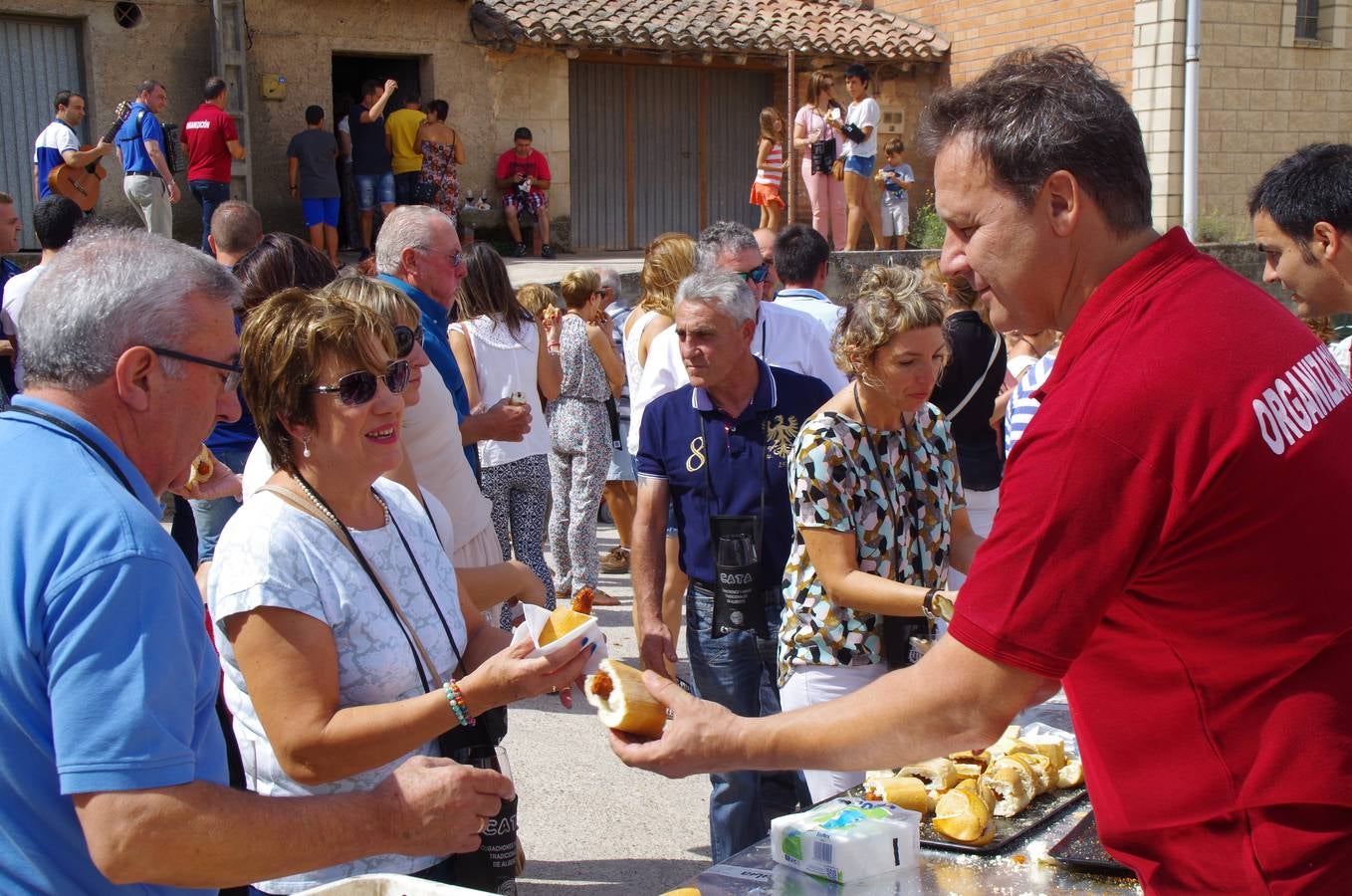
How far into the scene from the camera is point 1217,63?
19.0m

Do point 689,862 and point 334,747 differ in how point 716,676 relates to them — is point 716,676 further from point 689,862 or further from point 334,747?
point 334,747

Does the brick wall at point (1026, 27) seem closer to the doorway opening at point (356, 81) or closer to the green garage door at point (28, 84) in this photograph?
the doorway opening at point (356, 81)

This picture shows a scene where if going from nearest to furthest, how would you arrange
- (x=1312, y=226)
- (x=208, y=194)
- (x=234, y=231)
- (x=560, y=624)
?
1. (x=560, y=624)
2. (x=1312, y=226)
3. (x=234, y=231)
4. (x=208, y=194)

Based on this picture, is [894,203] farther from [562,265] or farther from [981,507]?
[981,507]

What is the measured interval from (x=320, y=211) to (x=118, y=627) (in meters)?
14.0

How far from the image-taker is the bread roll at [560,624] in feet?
8.36

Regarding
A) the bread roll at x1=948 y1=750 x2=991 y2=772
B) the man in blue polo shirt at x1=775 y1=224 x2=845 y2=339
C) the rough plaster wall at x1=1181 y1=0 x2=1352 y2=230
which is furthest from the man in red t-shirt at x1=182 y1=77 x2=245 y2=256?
the rough plaster wall at x1=1181 y1=0 x2=1352 y2=230

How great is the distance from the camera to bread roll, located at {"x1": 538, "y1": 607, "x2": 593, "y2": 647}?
2547 mm

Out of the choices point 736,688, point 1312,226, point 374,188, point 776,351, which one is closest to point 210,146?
point 374,188

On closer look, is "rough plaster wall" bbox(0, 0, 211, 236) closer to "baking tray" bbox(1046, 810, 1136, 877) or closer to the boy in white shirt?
the boy in white shirt

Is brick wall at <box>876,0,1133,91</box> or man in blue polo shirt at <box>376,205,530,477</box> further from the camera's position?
brick wall at <box>876,0,1133,91</box>

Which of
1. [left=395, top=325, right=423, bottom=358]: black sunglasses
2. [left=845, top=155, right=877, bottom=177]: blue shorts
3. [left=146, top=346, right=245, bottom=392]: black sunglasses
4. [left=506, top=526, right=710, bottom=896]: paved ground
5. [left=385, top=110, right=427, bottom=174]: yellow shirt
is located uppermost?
[left=385, top=110, right=427, bottom=174]: yellow shirt

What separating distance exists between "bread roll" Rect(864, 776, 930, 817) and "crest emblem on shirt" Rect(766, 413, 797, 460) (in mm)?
1289

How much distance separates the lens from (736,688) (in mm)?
4004
